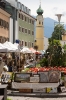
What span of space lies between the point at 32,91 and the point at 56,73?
148cm

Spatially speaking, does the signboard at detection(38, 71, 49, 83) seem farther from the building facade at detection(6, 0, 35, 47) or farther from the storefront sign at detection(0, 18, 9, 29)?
the building facade at detection(6, 0, 35, 47)

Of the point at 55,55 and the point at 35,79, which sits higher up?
the point at 55,55

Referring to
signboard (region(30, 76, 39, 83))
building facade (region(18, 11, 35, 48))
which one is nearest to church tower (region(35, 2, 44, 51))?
building facade (region(18, 11, 35, 48))

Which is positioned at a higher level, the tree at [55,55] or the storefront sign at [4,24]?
the storefront sign at [4,24]

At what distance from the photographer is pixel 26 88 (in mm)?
17594

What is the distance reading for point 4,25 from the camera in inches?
2234

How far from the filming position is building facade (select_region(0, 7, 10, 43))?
180 ft

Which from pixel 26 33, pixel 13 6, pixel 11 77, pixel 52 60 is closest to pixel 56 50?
pixel 52 60

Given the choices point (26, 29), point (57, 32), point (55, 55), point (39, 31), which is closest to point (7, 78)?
point (55, 55)

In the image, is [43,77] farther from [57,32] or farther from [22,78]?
[57,32]

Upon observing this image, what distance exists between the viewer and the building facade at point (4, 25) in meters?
54.8

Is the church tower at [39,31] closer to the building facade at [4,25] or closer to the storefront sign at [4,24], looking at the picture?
the building facade at [4,25]

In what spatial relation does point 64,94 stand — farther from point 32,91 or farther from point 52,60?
point 52,60

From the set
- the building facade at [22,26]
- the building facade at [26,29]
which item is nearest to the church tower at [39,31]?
the building facade at [26,29]
